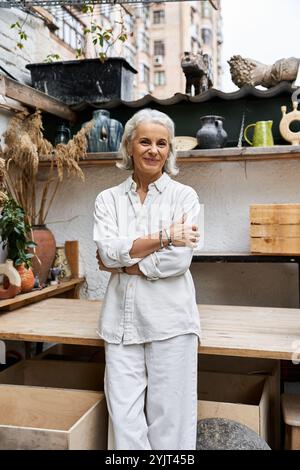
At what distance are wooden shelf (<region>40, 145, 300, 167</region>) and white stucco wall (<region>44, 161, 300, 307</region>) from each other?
0.11 meters

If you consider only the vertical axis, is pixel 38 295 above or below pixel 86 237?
below

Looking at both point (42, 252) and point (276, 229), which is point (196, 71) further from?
point (42, 252)

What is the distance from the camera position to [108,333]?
2.19 m

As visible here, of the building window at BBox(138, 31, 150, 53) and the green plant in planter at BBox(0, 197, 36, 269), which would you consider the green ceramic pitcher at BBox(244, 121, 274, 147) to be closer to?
the green plant in planter at BBox(0, 197, 36, 269)

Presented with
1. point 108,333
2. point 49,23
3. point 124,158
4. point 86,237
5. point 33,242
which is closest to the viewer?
point 108,333

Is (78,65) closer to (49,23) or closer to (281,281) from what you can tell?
(49,23)

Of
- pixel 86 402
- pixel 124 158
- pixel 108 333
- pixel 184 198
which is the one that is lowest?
pixel 86 402

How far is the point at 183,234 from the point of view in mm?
2074

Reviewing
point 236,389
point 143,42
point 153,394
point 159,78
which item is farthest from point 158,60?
point 153,394

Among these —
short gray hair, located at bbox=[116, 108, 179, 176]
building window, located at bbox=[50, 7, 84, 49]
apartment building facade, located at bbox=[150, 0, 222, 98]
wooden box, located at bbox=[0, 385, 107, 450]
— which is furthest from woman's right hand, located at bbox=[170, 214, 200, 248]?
apartment building facade, located at bbox=[150, 0, 222, 98]

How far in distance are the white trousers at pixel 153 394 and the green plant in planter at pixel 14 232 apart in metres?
1.16

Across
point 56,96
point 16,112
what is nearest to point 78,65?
point 56,96

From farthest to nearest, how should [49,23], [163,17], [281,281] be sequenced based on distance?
[163,17] < [49,23] < [281,281]

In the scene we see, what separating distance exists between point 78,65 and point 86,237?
1.42 meters
